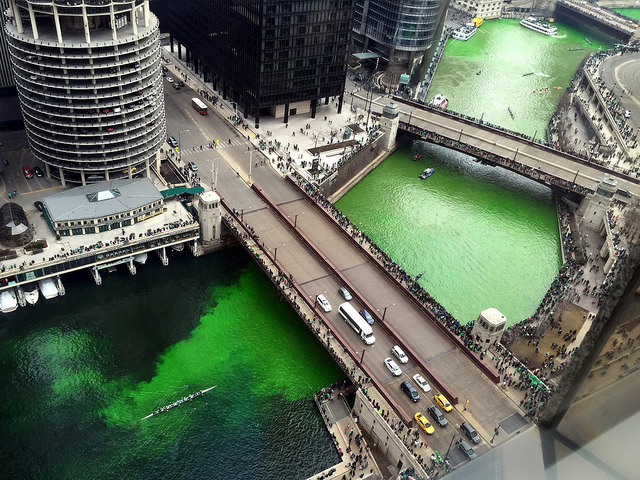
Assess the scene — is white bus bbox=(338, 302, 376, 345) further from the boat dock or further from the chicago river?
the boat dock

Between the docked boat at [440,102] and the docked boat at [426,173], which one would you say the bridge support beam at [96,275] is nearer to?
the docked boat at [426,173]

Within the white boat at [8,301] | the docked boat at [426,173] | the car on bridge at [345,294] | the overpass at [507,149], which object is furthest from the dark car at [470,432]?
the docked boat at [426,173]

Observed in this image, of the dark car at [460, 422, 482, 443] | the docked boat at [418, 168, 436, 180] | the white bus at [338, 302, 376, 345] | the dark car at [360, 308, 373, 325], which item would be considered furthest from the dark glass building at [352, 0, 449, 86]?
the dark car at [460, 422, 482, 443]

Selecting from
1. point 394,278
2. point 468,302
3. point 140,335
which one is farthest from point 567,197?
point 140,335

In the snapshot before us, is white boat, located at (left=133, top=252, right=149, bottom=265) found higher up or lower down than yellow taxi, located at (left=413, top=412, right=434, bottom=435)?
lower down

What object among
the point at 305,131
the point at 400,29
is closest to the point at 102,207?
the point at 305,131

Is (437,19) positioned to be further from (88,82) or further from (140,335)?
(140,335)
